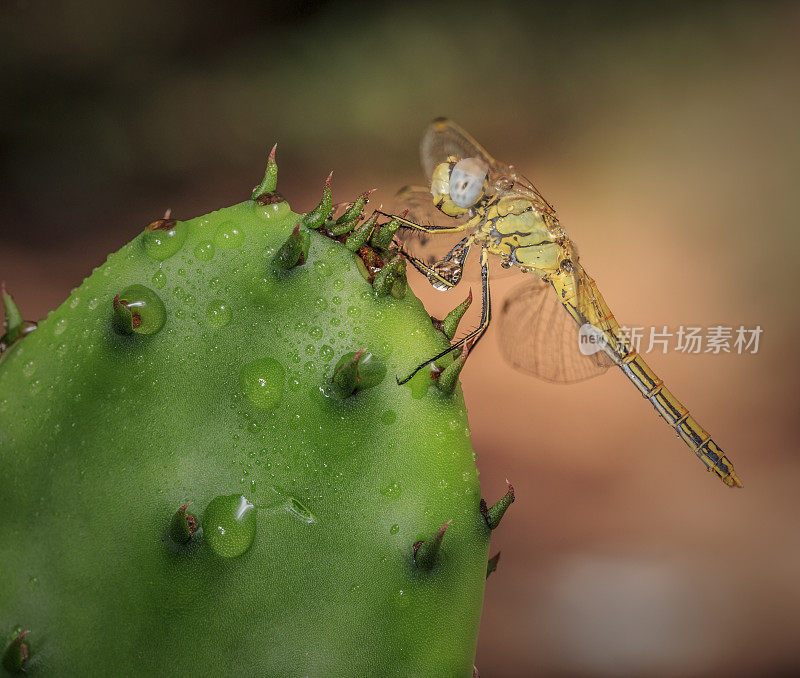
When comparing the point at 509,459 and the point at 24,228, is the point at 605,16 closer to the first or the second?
the point at 509,459

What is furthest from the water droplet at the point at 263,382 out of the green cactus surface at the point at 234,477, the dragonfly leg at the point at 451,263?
the dragonfly leg at the point at 451,263

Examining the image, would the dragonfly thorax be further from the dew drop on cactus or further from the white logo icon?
the dew drop on cactus

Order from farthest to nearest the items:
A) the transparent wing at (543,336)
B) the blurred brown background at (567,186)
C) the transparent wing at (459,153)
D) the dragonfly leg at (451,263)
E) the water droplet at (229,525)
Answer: the blurred brown background at (567,186)
the transparent wing at (543,336)
the transparent wing at (459,153)
the dragonfly leg at (451,263)
the water droplet at (229,525)

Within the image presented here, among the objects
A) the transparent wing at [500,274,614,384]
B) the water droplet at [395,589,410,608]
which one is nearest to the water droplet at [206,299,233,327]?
the water droplet at [395,589,410,608]

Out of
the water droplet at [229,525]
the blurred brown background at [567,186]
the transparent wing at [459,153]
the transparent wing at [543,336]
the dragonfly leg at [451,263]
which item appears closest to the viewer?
the water droplet at [229,525]

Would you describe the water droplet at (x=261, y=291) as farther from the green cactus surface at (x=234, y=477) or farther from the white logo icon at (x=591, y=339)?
the white logo icon at (x=591, y=339)

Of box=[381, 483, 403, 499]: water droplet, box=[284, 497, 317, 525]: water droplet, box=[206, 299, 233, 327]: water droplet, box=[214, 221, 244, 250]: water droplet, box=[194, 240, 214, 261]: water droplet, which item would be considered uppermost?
box=[214, 221, 244, 250]: water droplet

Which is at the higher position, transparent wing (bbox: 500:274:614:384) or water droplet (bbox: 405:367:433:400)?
transparent wing (bbox: 500:274:614:384)
